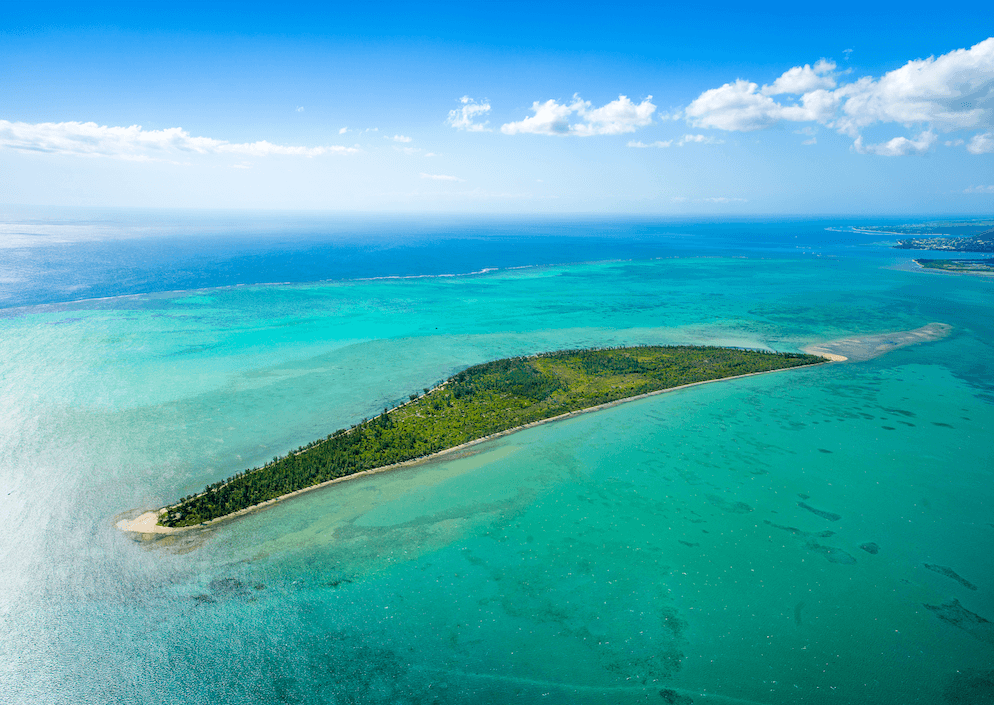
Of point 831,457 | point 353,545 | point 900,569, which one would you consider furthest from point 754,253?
point 353,545

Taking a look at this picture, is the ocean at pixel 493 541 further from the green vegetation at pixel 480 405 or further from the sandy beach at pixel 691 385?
the green vegetation at pixel 480 405

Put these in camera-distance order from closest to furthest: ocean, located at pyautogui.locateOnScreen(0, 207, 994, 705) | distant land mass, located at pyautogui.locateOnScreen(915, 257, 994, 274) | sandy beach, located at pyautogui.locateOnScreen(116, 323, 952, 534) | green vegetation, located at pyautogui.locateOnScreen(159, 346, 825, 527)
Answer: ocean, located at pyautogui.locateOnScreen(0, 207, 994, 705), sandy beach, located at pyautogui.locateOnScreen(116, 323, 952, 534), green vegetation, located at pyautogui.locateOnScreen(159, 346, 825, 527), distant land mass, located at pyautogui.locateOnScreen(915, 257, 994, 274)

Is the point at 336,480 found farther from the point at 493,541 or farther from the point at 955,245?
the point at 955,245

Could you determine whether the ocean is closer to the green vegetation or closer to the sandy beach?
the sandy beach

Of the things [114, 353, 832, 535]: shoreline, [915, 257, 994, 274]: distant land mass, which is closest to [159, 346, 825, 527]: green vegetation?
[114, 353, 832, 535]: shoreline

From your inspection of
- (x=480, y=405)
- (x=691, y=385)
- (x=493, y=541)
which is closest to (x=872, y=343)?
(x=691, y=385)

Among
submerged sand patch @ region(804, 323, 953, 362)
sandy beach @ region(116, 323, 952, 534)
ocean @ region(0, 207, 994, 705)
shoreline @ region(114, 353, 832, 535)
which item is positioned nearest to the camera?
ocean @ region(0, 207, 994, 705)

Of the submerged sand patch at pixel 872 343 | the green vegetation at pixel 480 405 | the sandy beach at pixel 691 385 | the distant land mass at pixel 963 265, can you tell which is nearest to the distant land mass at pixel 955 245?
the distant land mass at pixel 963 265
